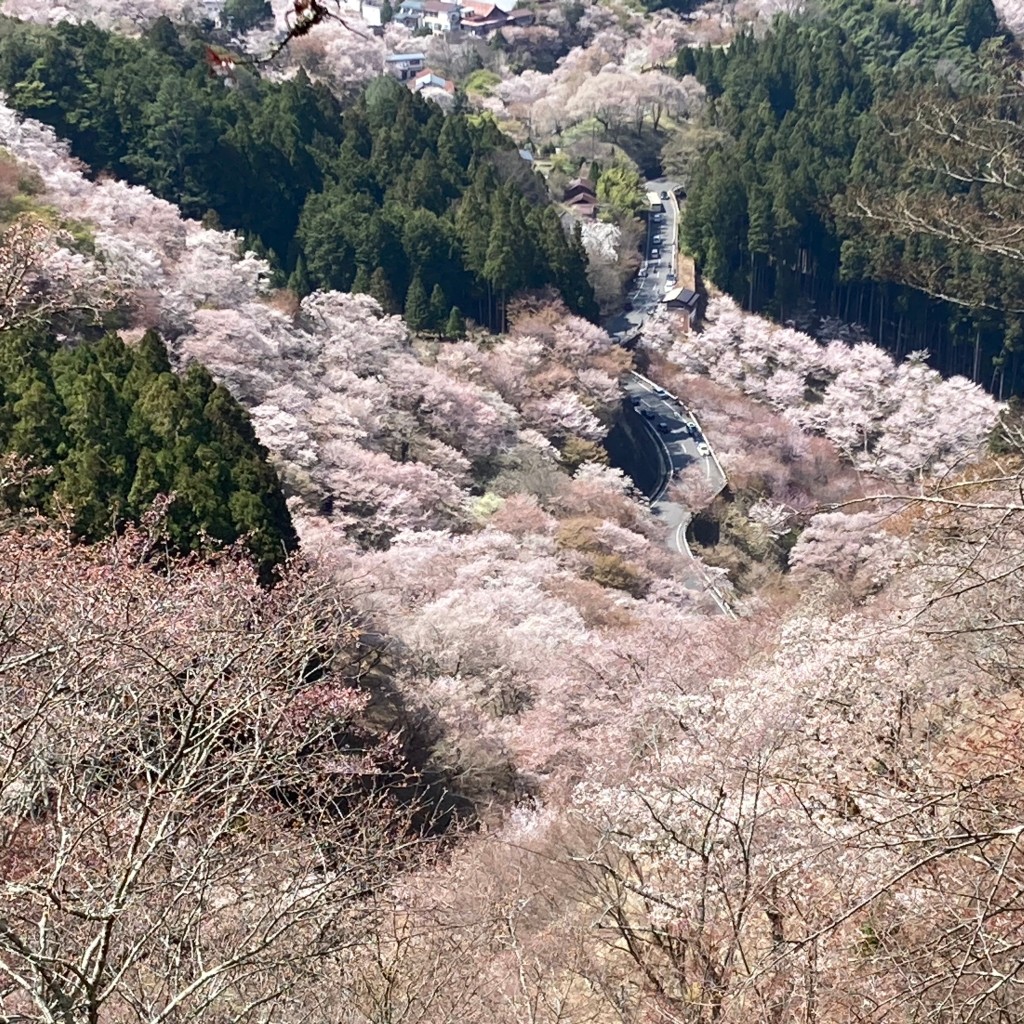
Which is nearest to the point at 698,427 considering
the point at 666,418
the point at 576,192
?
the point at 666,418

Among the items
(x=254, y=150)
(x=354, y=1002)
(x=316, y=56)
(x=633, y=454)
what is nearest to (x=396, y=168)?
(x=254, y=150)

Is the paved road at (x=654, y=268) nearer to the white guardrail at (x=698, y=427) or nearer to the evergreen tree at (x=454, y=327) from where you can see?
the white guardrail at (x=698, y=427)

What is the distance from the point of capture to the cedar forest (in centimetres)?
541

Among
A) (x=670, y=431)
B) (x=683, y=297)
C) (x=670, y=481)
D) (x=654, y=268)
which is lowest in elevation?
(x=670, y=481)

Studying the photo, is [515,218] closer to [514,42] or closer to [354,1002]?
[354,1002]

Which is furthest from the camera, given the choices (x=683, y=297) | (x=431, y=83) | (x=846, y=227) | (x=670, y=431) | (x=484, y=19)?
(x=484, y=19)

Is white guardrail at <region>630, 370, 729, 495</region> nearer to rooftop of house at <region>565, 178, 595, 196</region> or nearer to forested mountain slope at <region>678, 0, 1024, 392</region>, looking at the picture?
forested mountain slope at <region>678, 0, 1024, 392</region>

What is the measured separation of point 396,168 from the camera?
3666cm

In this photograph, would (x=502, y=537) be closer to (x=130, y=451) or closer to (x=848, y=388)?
(x=130, y=451)

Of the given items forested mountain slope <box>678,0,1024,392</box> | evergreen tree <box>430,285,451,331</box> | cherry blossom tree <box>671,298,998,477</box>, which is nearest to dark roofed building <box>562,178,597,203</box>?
forested mountain slope <box>678,0,1024,392</box>

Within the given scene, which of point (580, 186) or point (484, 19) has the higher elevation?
point (484, 19)

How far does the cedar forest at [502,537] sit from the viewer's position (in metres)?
5.41

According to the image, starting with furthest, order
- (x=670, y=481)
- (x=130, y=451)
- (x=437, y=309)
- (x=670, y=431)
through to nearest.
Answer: (x=670, y=431) < (x=437, y=309) < (x=670, y=481) < (x=130, y=451)

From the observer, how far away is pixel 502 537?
21797 mm
